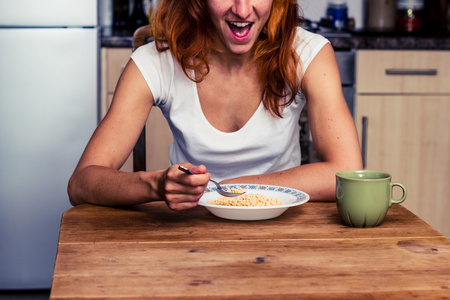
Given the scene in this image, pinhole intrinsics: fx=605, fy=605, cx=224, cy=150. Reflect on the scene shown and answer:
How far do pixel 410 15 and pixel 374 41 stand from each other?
0.53 meters

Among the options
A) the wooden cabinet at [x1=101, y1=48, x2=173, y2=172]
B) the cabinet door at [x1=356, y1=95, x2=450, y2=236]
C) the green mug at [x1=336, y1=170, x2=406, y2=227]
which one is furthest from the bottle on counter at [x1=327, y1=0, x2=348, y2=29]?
the green mug at [x1=336, y1=170, x2=406, y2=227]

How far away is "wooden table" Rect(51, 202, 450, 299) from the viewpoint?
68cm

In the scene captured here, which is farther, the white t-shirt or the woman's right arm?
the white t-shirt

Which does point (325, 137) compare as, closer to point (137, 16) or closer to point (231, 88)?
point (231, 88)

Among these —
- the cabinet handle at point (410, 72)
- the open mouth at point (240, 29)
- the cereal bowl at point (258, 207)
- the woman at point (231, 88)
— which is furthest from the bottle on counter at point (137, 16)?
the cereal bowl at point (258, 207)

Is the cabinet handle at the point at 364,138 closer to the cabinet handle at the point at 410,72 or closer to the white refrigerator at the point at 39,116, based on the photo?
the cabinet handle at the point at 410,72

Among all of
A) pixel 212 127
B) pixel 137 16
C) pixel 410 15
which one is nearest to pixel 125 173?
pixel 212 127

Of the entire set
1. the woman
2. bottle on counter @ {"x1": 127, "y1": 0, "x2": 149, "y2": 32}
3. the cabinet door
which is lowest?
the cabinet door

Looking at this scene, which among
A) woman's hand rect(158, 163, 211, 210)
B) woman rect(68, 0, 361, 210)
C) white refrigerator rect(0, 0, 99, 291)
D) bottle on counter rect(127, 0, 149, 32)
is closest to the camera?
woman's hand rect(158, 163, 211, 210)

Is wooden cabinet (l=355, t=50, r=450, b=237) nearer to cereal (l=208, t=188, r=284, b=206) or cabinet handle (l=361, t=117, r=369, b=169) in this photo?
cabinet handle (l=361, t=117, r=369, b=169)

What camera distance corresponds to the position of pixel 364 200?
92 cm

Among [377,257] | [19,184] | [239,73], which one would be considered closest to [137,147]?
[239,73]

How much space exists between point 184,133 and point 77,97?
103 cm

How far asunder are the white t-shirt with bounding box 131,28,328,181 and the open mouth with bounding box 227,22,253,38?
0.15 meters
